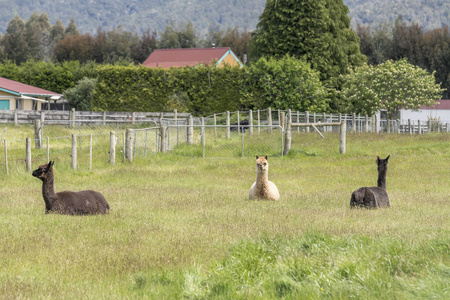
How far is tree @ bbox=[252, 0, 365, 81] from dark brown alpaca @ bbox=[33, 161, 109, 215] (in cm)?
4032

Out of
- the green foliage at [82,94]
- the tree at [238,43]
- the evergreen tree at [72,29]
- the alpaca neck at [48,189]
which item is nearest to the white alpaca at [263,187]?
the alpaca neck at [48,189]

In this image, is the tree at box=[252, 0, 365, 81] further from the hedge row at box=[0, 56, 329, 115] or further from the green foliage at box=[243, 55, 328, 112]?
the green foliage at box=[243, 55, 328, 112]

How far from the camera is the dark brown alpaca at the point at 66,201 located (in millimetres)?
11992

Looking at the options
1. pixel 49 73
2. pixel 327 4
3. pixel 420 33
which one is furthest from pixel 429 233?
pixel 420 33

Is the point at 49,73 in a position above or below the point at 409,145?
above

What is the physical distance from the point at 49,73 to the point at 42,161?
50041mm

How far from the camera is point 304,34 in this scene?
169ft

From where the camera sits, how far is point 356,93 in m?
51.9

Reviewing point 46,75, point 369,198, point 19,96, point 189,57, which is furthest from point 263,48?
point 369,198

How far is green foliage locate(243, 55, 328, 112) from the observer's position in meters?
45.8

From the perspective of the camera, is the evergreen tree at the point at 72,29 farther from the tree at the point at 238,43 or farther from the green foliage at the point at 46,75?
the green foliage at the point at 46,75

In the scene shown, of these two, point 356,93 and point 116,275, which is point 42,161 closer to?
point 116,275

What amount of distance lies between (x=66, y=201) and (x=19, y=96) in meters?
47.3

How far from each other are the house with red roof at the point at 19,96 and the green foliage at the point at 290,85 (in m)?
23.1
